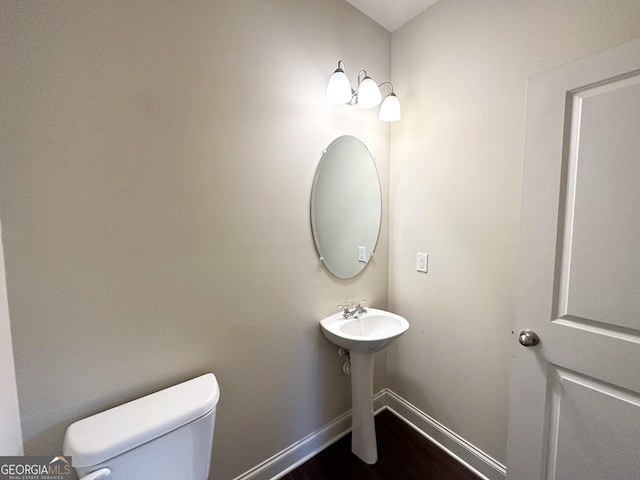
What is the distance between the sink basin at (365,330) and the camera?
4.10 ft

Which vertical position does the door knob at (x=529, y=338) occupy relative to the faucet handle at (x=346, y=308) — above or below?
above

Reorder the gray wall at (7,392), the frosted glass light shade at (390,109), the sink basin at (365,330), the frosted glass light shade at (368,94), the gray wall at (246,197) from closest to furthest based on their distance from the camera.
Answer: the gray wall at (7,392), the gray wall at (246,197), the sink basin at (365,330), the frosted glass light shade at (368,94), the frosted glass light shade at (390,109)

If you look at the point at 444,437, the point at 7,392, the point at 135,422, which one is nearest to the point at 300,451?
the point at 444,437

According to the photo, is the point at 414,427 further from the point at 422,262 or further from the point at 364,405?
→ the point at 422,262

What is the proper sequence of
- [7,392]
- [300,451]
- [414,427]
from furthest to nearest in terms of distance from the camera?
[414,427] → [300,451] → [7,392]

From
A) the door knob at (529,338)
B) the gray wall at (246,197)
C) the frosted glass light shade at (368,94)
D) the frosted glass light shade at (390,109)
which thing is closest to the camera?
the gray wall at (246,197)

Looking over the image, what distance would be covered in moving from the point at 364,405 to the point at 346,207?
115 centimetres

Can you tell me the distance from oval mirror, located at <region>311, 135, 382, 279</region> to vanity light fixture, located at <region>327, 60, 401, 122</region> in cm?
20

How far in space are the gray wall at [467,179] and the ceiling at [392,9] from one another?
0.17 feet

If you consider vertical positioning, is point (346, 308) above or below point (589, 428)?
above

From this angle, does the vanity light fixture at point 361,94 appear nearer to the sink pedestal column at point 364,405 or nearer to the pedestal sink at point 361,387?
the pedestal sink at point 361,387

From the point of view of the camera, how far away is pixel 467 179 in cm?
132

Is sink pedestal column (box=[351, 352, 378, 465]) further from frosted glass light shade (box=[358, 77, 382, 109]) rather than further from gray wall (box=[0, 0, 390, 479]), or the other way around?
frosted glass light shade (box=[358, 77, 382, 109])

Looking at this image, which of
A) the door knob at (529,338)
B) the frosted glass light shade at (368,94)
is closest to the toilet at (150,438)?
the door knob at (529,338)
